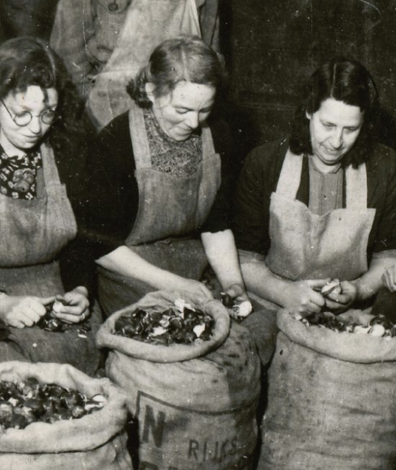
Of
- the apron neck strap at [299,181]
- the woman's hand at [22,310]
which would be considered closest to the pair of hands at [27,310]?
the woman's hand at [22,310]

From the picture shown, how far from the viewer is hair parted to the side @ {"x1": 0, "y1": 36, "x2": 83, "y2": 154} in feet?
10.0

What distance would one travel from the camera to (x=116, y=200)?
133 inches

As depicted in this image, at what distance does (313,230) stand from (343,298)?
11.4 inches

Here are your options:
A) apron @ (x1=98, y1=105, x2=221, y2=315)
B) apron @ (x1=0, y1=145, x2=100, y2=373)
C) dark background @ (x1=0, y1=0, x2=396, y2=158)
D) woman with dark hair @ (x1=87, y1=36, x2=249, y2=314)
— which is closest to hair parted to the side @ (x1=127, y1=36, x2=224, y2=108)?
woman with dark hair @ (x1=87, y1=36, x2=249, y2=314)

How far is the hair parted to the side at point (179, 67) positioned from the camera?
327cm

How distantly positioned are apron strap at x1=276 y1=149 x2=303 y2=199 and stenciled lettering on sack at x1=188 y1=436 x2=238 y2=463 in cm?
101

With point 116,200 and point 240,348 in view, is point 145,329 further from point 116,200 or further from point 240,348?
point 116,200

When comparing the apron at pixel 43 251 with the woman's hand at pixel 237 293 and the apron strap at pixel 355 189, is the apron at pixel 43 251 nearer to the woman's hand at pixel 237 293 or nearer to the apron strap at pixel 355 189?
the woman's hand at pixel 237 293

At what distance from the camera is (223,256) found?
357cm

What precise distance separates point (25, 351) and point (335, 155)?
1348 mm

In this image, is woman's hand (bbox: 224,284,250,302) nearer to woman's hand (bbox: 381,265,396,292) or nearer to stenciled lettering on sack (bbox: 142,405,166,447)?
woman's hand (bbox: 381,265,396,292)

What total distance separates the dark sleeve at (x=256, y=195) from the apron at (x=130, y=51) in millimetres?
645

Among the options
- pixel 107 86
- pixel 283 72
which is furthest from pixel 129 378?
pixel 283 72

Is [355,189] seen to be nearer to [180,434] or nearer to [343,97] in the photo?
[343,97]
